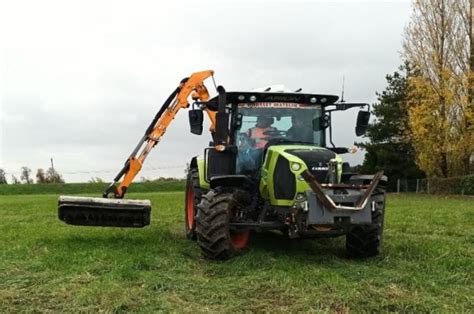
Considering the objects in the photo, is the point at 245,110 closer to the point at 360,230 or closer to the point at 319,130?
the point at 319,130

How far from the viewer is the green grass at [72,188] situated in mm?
48781

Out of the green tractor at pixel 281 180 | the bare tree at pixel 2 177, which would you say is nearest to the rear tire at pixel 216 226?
the green tractor at pixel 281 180

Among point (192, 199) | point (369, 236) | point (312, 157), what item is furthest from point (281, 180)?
point (192, 199)

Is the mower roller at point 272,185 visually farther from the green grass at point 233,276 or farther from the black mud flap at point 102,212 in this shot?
the green grass at point 233,276

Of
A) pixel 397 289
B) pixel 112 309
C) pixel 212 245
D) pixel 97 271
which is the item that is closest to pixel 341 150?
pixel 212 245

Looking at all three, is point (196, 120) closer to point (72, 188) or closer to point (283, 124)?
point (283, 124)

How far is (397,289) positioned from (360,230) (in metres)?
2.15

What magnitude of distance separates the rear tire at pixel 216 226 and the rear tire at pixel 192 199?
2.40m

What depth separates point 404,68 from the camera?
4269cm

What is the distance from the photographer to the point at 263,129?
9.13 metres

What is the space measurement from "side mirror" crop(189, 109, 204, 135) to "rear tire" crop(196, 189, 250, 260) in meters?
1.40

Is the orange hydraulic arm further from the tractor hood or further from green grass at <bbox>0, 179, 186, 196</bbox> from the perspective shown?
green grass at <bbox>0, 179, 186, 196</bbox>

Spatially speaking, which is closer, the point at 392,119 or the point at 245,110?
the point at 245,110

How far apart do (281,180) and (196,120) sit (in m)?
1.88
